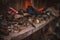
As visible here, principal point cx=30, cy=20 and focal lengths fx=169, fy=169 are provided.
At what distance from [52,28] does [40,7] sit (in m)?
1.19

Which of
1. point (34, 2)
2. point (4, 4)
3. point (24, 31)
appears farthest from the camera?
point (34, 2)

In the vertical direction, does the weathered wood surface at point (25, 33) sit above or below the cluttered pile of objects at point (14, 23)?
below

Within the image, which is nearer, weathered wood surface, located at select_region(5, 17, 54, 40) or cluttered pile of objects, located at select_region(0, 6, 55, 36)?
weathered wood surface, located at select_region(5, 17, 54, 40)

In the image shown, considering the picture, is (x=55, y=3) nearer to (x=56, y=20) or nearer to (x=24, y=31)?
(x=56, y=20)

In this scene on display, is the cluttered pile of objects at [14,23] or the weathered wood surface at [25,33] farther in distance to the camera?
the cluttered pile of objects at [14,23]

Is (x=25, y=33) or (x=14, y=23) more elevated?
(x=14, y=23)

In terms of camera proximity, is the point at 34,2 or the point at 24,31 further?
the point at 34,2

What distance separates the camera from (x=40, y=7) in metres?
6.86

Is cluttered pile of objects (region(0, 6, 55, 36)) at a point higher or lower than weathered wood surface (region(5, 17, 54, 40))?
higher

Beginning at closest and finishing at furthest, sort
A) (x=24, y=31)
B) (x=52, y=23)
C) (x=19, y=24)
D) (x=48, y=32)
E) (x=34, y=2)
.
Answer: (x=24, y=31)
(x=19, y=24)
(x=48, y=32)
(x=52, y=23)
(x=34, y=2)

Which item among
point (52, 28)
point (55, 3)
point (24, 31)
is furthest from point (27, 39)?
point (55, 3)

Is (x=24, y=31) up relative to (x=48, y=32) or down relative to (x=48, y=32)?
up

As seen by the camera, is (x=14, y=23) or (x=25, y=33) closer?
(x=25, y=33)

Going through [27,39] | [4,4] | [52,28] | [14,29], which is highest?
[4,4]
